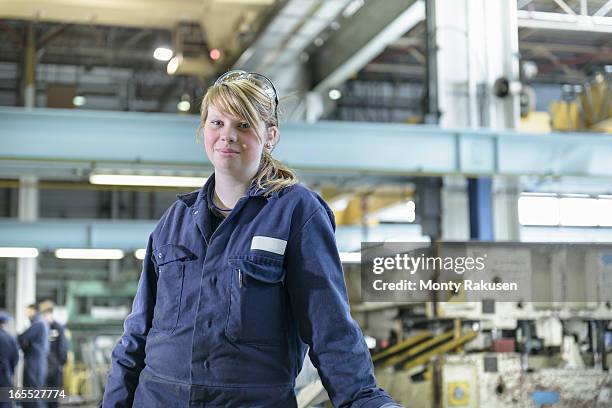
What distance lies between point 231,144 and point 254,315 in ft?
1.05

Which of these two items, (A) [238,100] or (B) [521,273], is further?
(B) [521,273]

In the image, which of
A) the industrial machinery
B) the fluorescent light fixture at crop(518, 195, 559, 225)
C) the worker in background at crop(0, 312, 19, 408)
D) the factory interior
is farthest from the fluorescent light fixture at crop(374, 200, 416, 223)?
the fluorescent light fixture at crop(518, 195, 559, 225)

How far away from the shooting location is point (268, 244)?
1655mm

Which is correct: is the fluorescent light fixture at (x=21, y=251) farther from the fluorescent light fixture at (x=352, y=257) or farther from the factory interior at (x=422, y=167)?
the fluorescent light fixture at (x=352, y=257)

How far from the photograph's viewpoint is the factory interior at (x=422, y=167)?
4.51m

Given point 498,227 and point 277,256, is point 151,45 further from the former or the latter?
point 277,256

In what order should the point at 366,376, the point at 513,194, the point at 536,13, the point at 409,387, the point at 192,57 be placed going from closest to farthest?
the point at 366,376 → the point at 536,13 → the point at 409,387 → the point at 513,194 → the point at 192,57

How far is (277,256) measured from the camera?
1.66 m

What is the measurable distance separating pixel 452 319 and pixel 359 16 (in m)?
6.17

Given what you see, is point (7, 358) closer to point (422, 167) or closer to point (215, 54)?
point (422, 167)

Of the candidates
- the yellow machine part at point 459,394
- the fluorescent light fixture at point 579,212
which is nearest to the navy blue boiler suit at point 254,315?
the fluorescent light fixture at point 579,212

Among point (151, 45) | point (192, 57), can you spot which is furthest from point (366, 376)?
point (151, 45)

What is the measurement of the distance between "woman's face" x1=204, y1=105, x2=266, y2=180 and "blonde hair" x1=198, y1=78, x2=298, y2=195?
1cm

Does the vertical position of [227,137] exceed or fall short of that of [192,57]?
it falls short
